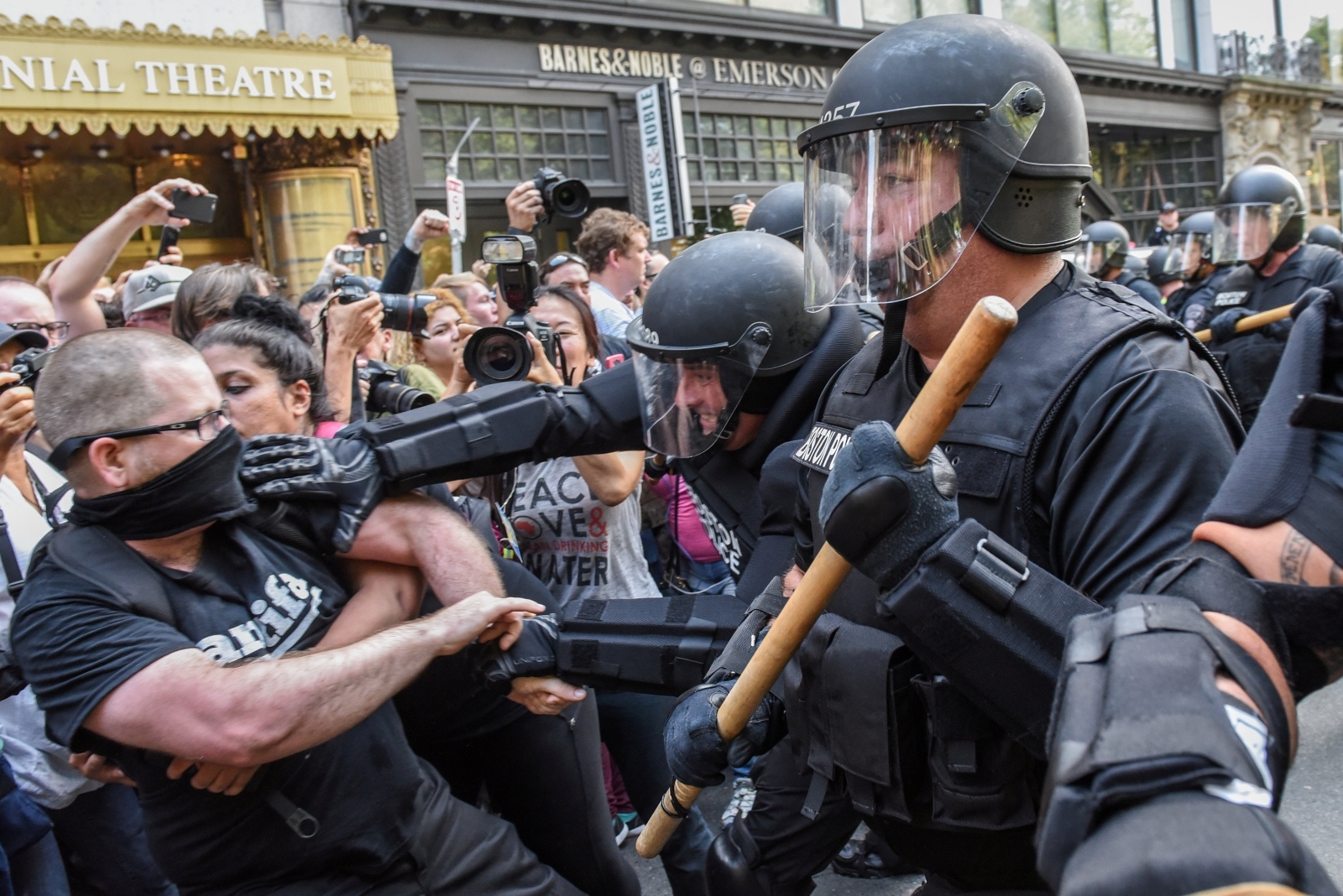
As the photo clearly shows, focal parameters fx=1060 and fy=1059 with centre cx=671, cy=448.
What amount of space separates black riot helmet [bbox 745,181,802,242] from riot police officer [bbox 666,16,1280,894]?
209cm

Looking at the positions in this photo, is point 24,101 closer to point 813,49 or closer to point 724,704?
point 724,704

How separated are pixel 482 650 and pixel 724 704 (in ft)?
2.24

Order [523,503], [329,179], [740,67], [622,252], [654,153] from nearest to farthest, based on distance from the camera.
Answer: [523,503]
[622,252]
[329,179]
[654,153]
[740,67]

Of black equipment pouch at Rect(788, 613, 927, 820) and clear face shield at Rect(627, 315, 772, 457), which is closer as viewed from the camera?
black equipment pouch at Rect(788, 613, 927, 820)

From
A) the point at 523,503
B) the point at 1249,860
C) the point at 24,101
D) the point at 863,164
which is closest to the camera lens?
the point at 1249,860

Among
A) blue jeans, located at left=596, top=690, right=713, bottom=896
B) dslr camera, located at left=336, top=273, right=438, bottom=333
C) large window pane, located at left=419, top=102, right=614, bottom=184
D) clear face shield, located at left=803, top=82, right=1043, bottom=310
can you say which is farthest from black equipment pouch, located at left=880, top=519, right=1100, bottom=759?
large window pane, located at left=419, top=102, right=614, bottom=184

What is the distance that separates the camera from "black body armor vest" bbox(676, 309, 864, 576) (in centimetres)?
241

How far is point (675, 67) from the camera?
1200 cm

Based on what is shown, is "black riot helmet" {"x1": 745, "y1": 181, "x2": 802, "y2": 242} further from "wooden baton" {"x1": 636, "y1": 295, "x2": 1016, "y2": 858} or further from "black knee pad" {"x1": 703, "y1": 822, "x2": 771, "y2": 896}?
"wooden baton" {"x1": 636, "y1": 295, "x2": 1016, "y2": 858}

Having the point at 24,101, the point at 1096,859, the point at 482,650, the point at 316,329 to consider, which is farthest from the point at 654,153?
the point at 1096,859

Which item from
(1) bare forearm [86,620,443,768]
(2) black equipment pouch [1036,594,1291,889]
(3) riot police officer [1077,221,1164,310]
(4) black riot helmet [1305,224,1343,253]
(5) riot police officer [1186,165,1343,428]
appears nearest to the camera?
(2) black equipment pouch [1036,594,1291,889]

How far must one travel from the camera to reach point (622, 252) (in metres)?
5.33

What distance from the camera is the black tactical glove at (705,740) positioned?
6.12 ft

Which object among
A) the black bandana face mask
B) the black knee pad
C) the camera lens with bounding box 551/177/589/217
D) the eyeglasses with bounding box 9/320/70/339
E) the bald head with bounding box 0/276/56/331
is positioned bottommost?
the black knee pad
